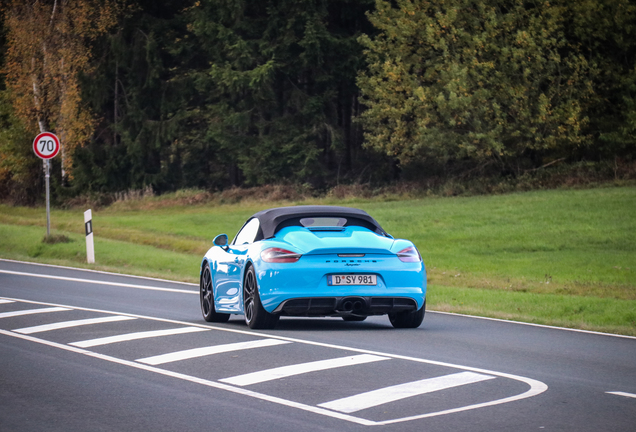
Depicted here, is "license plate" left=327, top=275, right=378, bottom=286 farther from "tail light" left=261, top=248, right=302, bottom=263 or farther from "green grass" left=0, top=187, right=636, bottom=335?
"green grass" left=0, top=187, right=636, bottom=335

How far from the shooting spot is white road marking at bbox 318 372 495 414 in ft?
25.1

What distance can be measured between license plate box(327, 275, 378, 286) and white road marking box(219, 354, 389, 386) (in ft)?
6.41

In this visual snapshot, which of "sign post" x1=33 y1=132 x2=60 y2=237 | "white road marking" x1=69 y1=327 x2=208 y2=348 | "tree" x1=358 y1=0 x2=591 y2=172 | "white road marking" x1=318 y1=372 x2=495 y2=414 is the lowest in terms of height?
"white road marking" x1=69 y1=327 x2=208 y2=348

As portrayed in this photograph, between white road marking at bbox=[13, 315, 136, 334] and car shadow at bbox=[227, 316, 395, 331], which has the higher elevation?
white road marking at bbox=[13, 315, 136, 334]

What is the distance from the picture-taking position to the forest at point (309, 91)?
44969 millimetres

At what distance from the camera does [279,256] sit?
12.1 meters

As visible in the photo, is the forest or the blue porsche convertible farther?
the forest

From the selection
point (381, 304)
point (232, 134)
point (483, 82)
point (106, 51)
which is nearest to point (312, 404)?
point (381, 304)

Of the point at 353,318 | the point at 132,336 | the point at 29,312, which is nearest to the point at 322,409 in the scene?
the point at 132,336

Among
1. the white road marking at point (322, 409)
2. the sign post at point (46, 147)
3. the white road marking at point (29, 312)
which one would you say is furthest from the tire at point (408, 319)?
the sign post at point (46, 147)

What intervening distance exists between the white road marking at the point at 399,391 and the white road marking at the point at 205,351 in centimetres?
263

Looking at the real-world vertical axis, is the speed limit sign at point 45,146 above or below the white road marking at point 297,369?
above

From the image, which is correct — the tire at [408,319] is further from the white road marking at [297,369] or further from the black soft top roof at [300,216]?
the white road marking at [297,369]

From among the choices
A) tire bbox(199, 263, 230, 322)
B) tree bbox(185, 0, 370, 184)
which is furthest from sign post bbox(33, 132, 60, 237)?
tree bbox(185, 0, 370, 184)
